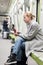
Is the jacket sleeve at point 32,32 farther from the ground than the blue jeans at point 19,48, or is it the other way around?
the jacket sleeve at point 32,32

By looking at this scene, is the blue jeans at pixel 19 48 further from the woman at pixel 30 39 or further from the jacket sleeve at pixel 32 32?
the jacket sleeve at pixel 32 32

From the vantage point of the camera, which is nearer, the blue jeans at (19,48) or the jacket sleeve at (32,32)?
the jacket sleeve at (32,32)

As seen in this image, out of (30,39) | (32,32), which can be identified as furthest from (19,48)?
(32,32)

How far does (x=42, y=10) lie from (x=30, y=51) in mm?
2558

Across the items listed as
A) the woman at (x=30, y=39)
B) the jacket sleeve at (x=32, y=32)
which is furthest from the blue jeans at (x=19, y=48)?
the jacket sleeve at (x=32, y=32)

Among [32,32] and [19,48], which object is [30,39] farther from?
[19,48]

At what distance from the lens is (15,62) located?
4102 millimetres

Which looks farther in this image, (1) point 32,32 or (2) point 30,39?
(2) point 30,39

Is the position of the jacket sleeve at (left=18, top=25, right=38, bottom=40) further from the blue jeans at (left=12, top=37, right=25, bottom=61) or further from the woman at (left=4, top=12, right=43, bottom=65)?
the blue jeans at (left=12, top=37, right=25, bottom=61)

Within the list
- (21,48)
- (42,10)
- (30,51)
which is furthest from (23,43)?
(42,10)

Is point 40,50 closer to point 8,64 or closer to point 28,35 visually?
point 28,35

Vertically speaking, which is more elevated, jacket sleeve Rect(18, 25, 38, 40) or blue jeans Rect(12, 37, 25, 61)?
jacket sleeve Rect(18, 25, 38, 40)

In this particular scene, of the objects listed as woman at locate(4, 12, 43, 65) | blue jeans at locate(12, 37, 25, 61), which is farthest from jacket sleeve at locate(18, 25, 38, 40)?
blue jeans at locate(12, 37, 25, 61)

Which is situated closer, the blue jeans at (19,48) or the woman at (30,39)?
the woman at (30,39)
